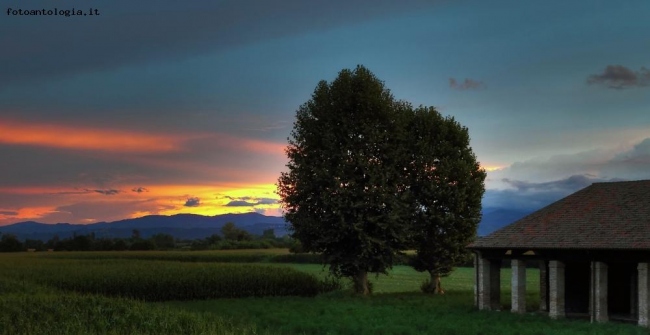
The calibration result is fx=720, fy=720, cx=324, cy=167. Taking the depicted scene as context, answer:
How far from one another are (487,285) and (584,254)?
247 inches

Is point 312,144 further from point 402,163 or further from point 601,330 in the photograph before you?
point 601,330

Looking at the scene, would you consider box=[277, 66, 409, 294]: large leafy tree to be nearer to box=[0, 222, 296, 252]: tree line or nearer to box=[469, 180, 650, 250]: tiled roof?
box=[469, 180, 650, 250]: tiled roof

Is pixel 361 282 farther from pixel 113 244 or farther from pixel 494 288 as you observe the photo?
pixel 113 244

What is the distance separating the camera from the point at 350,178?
49.7 metres

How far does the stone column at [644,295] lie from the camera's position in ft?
106

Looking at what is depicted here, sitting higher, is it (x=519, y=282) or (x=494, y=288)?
(x=519, y=282)

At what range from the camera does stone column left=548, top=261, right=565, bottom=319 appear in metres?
35.5

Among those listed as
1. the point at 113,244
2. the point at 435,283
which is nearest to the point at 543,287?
the point at 435,283

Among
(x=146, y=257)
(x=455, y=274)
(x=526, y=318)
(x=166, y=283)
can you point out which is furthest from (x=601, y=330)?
(x=146, y=257)

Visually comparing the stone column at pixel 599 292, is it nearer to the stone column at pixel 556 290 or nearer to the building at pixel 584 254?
the building at pixel 584 254

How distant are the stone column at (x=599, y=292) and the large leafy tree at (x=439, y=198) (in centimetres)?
1858

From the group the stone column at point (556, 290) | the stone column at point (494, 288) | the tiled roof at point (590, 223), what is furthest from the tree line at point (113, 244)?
the stone column at point (556, 290)

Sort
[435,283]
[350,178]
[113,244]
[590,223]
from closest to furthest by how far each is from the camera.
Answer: [590,223] < [350,178] < [435,283] < [113,244]

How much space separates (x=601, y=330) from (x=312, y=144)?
1016 inches
